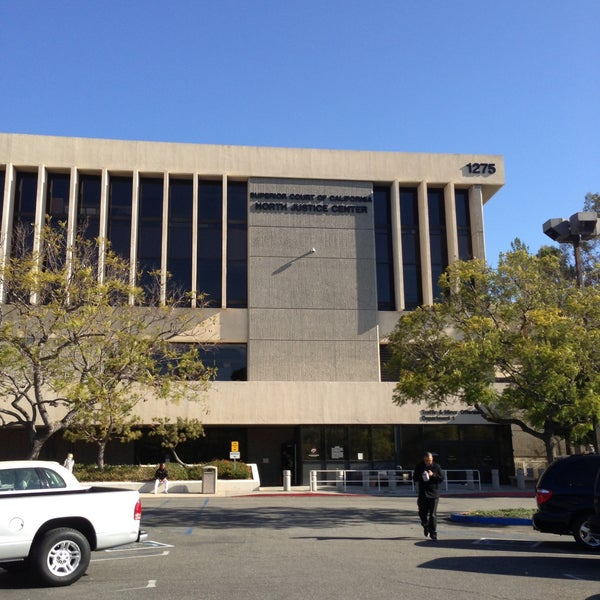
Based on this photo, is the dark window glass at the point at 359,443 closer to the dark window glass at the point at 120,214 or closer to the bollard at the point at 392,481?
the bollard at the point at 392,481

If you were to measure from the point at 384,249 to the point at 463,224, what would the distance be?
5.14m

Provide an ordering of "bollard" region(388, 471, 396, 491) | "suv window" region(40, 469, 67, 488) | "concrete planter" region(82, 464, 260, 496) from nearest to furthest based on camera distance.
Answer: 1. "suv window" region(40, 469, 67, 488)
2. "concrete planter" region(82, 464, 260, 496)
3. "bollard" region(388, 471, 396, 491)

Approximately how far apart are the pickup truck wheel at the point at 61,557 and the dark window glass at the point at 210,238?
27.4 metres

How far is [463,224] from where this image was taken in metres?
40.1

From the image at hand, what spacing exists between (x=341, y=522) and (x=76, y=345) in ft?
27.6

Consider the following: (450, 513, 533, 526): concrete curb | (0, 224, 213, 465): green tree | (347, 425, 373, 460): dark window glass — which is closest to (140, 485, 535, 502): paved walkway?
(347, 425, 373, 460): dark window glass

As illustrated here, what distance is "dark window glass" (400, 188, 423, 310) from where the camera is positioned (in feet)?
126

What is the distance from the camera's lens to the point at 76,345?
60.9 feet

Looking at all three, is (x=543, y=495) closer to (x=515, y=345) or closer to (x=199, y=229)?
(x=515, y=345)

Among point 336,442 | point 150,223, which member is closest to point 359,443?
point 336,442

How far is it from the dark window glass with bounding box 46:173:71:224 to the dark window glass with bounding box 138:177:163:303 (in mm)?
3939

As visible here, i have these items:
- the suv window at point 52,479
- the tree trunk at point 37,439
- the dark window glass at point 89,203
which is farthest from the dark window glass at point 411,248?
the suv window at point 52,479

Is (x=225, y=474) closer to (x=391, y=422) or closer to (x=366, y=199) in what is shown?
(x=391, y=422)

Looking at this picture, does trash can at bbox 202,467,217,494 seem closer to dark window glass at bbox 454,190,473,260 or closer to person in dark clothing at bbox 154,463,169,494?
person in dark clothing at bbox 154,463,169,494
